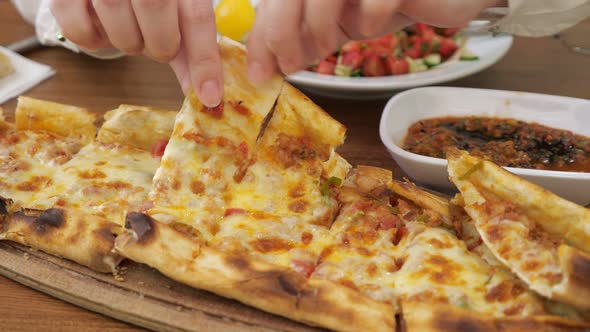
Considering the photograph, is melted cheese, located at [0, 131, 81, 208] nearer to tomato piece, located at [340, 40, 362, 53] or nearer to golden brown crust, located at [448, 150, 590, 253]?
golden brown crust, located at [448, 150, 590, 253]

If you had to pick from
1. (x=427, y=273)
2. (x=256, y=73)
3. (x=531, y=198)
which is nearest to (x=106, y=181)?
(x=256, y=73)

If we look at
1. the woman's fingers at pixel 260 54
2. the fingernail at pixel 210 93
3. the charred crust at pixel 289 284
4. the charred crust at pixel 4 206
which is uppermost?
the woman's fingers at pixel 260 54

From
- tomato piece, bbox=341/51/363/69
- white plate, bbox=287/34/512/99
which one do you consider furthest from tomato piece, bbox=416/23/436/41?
tomato piece, bbox=341/51/363/69

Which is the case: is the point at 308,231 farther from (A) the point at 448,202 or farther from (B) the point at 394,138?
(B) the point at 394,138

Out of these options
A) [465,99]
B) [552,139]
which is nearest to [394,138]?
[465,99]

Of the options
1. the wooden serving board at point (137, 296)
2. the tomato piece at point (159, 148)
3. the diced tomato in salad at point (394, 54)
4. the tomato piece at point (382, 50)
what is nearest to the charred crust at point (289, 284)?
the wooden serving board at point (137, 296)

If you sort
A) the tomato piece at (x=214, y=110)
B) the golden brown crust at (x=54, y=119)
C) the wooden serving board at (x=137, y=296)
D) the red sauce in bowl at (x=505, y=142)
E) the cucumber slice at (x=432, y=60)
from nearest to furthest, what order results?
the wooden serving board at (x=137, y=296), the tomato piece at (x=214, y=110), the golden brown crust at (x=54, y=119), the red sauce in bowl at (x=505, y=142), the cucumber slice at (x=432, y=60)

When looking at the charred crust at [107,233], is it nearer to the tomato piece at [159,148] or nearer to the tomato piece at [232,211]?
the tomato piece at [232,211]
